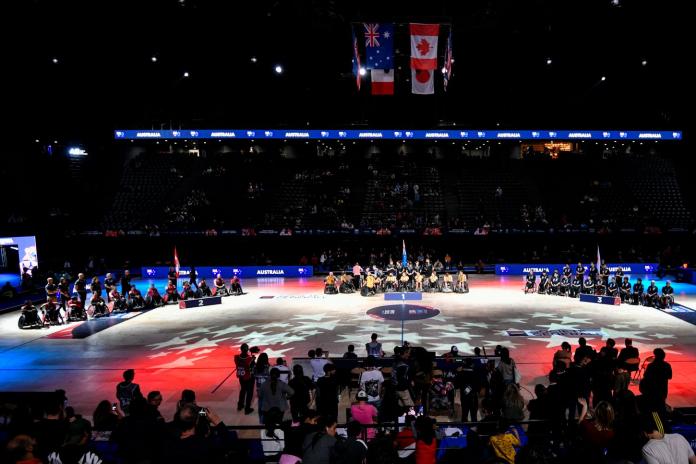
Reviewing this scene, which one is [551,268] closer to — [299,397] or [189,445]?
[299,397]

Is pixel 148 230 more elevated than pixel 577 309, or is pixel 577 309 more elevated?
pixel 148 230

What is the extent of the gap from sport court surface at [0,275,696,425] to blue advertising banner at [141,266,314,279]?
9763 mm

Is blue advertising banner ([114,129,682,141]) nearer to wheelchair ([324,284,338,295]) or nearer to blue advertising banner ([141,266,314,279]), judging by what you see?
blue advertising banner ([141,266,314,279])

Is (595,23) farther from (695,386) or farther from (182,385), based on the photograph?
(182,385)

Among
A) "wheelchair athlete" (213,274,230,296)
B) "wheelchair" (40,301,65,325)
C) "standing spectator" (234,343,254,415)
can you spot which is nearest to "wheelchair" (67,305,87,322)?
"wheelchair" (40,301,65,325)

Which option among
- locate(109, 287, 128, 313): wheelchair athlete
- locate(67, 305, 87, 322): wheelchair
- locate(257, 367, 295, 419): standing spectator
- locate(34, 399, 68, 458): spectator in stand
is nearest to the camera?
locate(34, 399, 68, 458): spectator in stand

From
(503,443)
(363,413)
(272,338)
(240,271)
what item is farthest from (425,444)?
(240,271)

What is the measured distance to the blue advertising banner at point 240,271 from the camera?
Result: 34688 millimetres

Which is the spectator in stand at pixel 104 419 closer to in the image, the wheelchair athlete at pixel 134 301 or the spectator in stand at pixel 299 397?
the spectator in stand at pixel 299 397

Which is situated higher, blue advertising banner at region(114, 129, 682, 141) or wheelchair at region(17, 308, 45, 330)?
blue advertising banner at region(114, 129, 682, 141)

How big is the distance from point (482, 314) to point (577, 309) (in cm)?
446

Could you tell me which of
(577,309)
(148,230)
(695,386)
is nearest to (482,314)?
(577,309)

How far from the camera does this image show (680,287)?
91.2 ft

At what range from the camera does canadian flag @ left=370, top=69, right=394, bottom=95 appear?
22.8 metres
